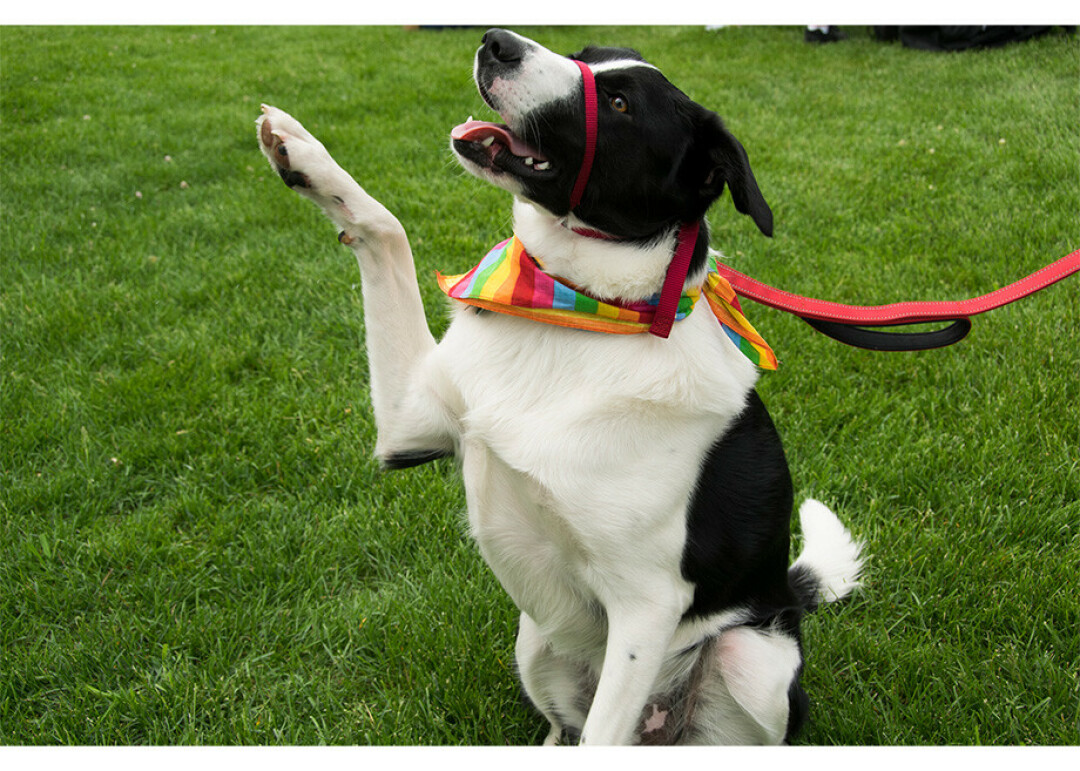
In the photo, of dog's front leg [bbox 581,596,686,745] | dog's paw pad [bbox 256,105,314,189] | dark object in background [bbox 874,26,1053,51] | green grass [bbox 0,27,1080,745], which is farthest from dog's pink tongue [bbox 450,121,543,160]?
dark object in background [bbox 874,26,1053,51]

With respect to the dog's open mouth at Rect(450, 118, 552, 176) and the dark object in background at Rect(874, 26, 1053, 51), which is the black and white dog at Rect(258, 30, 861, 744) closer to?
the dog's open mouth at Rect(450, 118, 552, 176)

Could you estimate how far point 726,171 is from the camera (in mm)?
1922

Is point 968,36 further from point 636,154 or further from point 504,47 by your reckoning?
point 504,47

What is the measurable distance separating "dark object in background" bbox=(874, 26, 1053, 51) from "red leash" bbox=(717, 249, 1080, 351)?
7.65 meters

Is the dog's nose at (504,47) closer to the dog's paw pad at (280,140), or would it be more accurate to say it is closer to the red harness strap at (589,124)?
Result: the red harness strap at (589,124)

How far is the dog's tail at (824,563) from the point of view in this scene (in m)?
2.65

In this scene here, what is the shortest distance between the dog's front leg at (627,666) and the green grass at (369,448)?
2.06 feet

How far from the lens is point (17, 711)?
7.72ft

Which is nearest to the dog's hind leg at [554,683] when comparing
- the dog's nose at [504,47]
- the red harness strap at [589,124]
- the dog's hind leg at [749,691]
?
the dog's hind leg at [749,691]

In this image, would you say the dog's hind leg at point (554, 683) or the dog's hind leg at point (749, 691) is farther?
the dog's hind leg at point (554, 683)

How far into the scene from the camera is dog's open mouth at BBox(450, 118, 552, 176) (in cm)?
189

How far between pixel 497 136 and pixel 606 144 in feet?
0.78

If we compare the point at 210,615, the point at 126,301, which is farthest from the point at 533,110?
the point at 126,301

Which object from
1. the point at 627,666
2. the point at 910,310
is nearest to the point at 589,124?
the point at 910,310
